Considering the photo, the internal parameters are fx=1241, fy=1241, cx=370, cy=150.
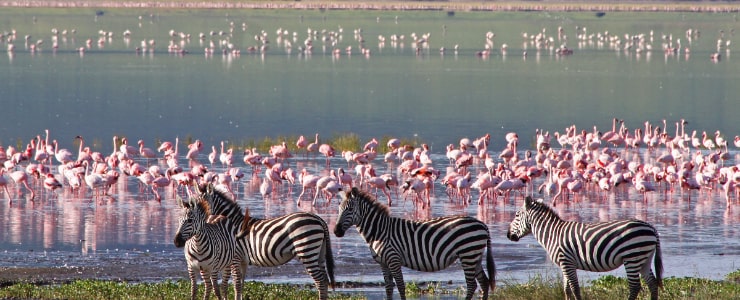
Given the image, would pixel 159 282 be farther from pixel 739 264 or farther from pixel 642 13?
pixel 642 13

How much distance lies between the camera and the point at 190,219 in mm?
11961

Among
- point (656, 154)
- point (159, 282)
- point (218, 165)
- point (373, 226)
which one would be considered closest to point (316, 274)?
point (373, 226)

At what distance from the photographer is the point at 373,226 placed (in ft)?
43.0

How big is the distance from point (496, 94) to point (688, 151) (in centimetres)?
2242

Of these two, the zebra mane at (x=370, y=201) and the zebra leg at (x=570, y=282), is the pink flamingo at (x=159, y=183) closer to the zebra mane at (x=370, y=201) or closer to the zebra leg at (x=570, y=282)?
the zebra mane at (x=370, y=201)

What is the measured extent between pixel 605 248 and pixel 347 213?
8.74 feet

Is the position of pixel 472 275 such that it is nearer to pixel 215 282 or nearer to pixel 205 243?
pixel 215 282

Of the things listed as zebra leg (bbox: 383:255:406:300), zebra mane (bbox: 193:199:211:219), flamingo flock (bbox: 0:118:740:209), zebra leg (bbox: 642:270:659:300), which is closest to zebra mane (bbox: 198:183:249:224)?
zebra mane (bbox: 193:199:211:219)

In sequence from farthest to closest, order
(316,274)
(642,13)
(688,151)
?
1. (642,13)
2. (688,151)
3. (316,274)

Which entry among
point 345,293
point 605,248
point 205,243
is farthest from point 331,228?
point 605,248

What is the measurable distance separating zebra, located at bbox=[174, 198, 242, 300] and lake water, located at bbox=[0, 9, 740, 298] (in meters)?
3.28

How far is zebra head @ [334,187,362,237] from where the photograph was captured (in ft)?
42.3

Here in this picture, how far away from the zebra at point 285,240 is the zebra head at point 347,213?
0.18m

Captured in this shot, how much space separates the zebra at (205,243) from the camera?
11969 mm
